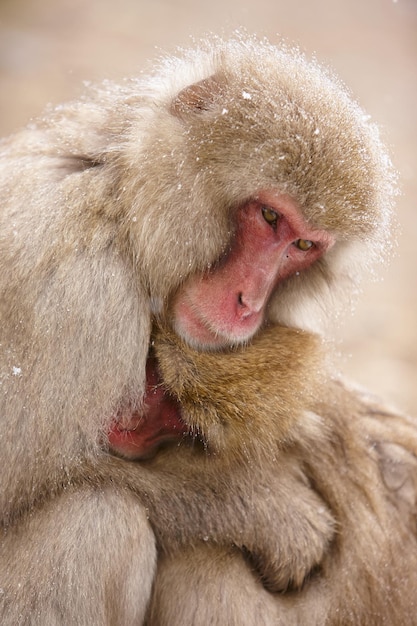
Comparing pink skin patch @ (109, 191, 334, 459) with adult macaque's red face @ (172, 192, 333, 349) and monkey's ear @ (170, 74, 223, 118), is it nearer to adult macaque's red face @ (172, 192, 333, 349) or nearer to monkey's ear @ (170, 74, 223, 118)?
adult macaque's red face @ (172, 192, 333, 349)

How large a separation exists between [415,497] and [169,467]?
1.21 m

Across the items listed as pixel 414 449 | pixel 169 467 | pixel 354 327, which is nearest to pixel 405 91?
pixel 354 327

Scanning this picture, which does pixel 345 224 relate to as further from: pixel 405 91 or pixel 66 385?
pixel 405 91

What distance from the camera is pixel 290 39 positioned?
30.7ft

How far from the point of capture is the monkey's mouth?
3568 mm

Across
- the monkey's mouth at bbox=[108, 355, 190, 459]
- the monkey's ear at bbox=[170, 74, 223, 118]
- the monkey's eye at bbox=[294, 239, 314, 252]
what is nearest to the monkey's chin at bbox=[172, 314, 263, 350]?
the monkey's mouth at bbox=[108, 355, 190, 459]

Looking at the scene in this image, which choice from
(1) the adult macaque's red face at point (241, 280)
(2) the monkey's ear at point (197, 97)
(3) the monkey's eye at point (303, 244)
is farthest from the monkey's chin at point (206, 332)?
(2) the monkey's ear at point (197, 97)

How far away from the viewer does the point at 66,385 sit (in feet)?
10.7

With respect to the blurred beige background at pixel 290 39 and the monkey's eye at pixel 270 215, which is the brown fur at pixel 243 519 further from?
the blurred beige background at pixel 290 39

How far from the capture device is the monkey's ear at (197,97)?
354cm

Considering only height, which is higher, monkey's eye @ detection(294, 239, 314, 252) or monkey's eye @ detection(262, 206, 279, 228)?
monkey's eye @ detection(262, 206, 279, 228)

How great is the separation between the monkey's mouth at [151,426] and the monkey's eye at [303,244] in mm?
751

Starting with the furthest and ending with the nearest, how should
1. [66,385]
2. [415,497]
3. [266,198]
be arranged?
1. [415,497]
2. [266,198]
3. [66,385]

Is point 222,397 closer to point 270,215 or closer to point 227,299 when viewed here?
point 227,299
